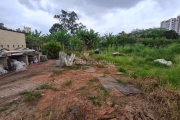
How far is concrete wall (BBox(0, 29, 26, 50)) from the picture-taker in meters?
6.59

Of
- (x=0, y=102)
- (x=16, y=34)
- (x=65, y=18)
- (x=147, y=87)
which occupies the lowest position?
(x=0, y=102)

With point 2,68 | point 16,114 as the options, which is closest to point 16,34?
point 2,68

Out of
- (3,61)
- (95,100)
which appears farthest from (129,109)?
(3,61)

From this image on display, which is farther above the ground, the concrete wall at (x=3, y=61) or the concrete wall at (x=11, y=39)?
the concrete wall at (x=11, y=39)

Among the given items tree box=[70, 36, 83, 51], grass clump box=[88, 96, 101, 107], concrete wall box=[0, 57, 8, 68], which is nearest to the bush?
tree box=[70, 36, 83, 51]

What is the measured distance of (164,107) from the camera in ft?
6.57

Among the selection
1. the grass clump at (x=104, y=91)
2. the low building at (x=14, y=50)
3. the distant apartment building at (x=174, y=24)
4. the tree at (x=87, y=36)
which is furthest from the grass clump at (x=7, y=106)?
the distant apartment building at (x=174, y=24)

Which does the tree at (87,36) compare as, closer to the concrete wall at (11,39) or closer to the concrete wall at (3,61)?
the concrete wall at (11,39)

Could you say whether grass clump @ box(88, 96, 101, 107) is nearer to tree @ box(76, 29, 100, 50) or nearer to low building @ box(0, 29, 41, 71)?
low building @ box(0, 29, 41, 71)

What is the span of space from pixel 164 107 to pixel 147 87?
0.72m

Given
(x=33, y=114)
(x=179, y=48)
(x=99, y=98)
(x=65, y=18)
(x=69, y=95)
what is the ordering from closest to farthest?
(x=33, y=114) → (x=99, y=98) → (x=69, y=95) → (x=179, y=48) → (x=65, y=18)

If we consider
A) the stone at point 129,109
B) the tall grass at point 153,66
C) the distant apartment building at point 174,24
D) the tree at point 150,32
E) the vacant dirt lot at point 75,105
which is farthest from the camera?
the distant apartment building at point 174,24

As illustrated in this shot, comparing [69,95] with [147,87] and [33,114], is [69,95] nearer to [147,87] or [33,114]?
[33,114]

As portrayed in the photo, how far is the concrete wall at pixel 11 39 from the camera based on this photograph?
6.59 metres
